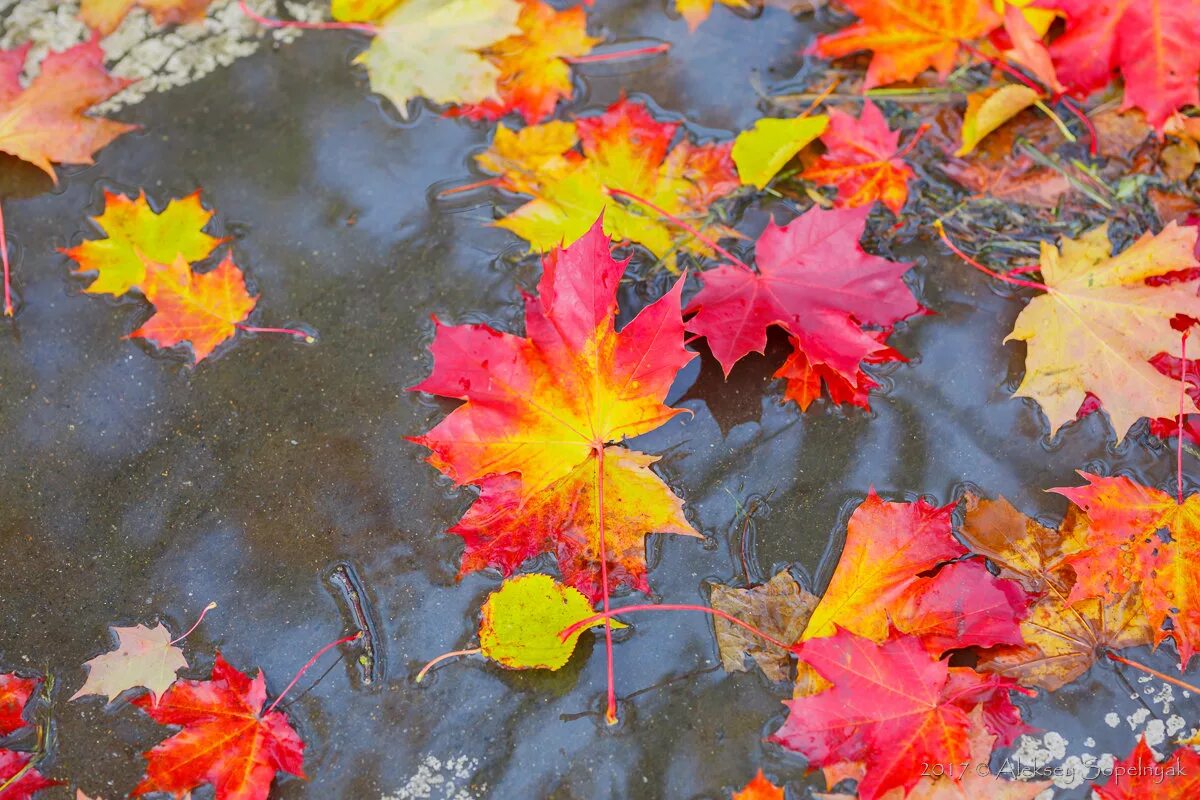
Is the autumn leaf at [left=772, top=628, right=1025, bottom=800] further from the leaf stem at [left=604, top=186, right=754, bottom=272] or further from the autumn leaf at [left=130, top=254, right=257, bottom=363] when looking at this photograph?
the autumn leaf at [left=130, top=254, right=257, bottom=363]

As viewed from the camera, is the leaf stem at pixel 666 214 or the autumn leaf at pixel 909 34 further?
the autumn leaf at pixel 909 34

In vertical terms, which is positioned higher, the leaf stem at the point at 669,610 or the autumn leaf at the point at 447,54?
the autumn leaf at the point at 447,54

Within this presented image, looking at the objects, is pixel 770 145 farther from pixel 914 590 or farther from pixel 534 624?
pixel 534 624

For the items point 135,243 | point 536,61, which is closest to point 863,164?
point 536,61

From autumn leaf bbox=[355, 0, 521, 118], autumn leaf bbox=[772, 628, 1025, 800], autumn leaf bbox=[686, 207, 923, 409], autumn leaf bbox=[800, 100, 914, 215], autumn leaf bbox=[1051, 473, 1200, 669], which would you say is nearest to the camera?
autumn leaf bbox=[772, 628, 1025, 800]

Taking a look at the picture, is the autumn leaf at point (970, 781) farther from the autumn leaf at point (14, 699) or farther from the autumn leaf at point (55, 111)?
the autumn leaf at point (55, 111)

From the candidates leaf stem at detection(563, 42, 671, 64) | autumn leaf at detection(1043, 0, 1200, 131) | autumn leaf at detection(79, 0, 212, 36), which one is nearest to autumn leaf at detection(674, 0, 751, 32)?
leaf stem at detection(563, 42, 671, 64)

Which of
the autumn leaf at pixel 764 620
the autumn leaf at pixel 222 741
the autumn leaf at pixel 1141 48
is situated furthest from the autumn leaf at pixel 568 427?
the autumn leaf at pixel 1141 48
